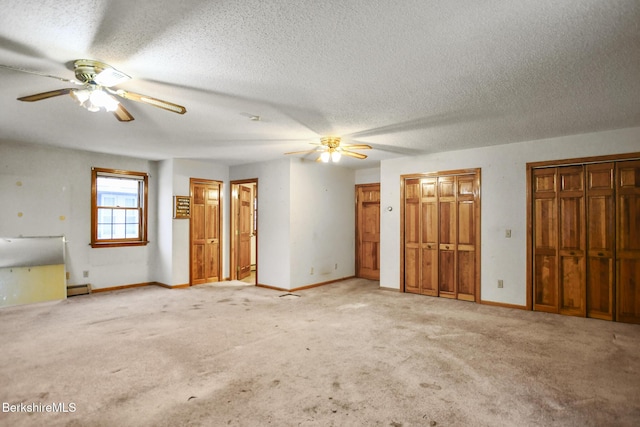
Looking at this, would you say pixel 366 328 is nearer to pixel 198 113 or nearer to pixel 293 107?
pixel 293 107

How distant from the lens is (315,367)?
9.94 feet

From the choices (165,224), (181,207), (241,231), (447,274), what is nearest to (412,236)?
(447,274)

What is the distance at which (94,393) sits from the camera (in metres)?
2.58

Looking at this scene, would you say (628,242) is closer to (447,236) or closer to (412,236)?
(447,236)

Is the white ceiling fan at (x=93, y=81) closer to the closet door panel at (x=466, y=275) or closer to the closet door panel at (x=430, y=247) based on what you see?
the closet door panel at (x=430, y=247)

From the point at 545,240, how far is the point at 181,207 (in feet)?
20.1

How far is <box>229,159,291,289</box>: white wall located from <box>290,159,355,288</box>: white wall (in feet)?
0.43

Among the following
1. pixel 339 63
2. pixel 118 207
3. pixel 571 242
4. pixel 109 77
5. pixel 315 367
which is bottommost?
pixel 315 367

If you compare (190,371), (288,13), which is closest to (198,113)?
(288,13)

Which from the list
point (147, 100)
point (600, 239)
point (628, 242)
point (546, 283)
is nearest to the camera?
point (147, 100)

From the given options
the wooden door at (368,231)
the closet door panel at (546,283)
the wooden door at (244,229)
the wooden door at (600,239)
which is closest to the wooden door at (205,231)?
the wooden door at (244,229)

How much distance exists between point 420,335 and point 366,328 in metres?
0.63

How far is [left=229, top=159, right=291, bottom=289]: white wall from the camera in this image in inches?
248

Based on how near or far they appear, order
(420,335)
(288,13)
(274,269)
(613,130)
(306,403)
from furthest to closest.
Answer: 1. (274,269)
2. (613,130)
3. (420,335)
4. (306,403)
5. (288,13)
